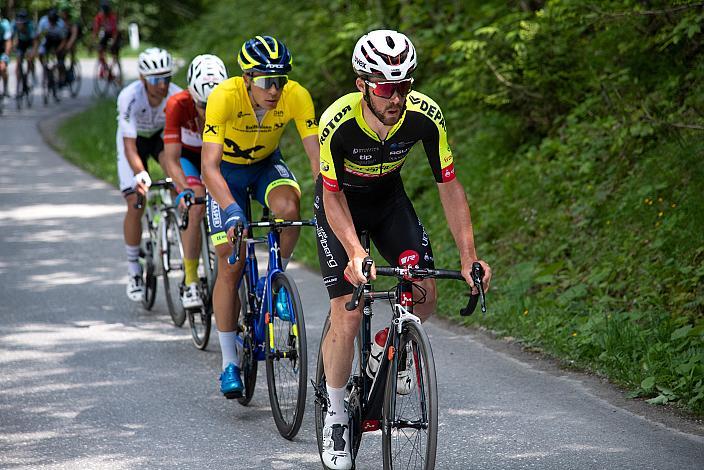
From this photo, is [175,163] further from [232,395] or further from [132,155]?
[232,395]

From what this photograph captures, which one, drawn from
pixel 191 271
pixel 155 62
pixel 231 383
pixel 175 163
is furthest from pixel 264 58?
pixel 155 62

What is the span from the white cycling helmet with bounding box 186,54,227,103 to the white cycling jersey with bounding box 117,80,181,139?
1304mm

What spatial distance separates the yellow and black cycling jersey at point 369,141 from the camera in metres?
4.93

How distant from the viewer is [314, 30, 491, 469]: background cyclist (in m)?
4.73

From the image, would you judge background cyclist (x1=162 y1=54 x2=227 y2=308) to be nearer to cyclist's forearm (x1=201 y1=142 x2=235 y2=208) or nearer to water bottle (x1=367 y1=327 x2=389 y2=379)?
cyclist's forearm (x1=201 y1=142 x2=235 y2=208)

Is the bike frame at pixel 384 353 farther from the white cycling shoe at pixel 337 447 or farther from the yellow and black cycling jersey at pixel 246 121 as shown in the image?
the yellow and black cycling jersey at pixel 246 121

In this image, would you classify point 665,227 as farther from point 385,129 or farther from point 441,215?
point 385,129

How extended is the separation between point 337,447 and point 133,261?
15.8 ft

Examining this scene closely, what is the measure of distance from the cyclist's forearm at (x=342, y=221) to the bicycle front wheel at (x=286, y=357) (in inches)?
38.7

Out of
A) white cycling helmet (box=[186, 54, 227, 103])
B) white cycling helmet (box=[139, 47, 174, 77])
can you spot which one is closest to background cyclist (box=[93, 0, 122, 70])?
white cycling helmet (box=[139, 47, 174, 77])

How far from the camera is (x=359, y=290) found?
463 cm

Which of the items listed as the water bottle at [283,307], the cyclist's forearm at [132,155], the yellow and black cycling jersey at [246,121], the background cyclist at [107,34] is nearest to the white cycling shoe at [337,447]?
the water bottle at [283,307]

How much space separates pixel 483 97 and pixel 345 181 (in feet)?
18.0

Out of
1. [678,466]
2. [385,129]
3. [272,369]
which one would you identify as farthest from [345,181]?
[678,466]
